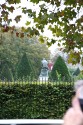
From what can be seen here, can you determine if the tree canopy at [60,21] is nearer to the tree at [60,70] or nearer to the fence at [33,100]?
the fence at [33,100]

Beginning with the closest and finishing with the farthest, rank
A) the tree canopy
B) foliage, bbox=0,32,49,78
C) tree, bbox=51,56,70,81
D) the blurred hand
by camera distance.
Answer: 1. the blurred hand
2. the tree canopy
3. tree, bbox=51,56,70,81
4. foliage, bbox=0,32,49,78

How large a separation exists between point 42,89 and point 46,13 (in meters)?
6.57

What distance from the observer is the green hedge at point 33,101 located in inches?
468

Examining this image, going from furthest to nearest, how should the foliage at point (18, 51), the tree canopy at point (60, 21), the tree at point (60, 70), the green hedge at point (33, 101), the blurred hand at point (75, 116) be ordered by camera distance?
1. the foliage at point (18, 51)
2. the tree at point (60, 70)
3. the green hedge at point (33, 101)
4. the tree canopy at point (60, 21)
5. the blurred hand at point (75, 116)

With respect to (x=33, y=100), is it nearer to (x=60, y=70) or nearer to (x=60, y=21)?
(x=60, y=21)

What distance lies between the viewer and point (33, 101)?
472 inches

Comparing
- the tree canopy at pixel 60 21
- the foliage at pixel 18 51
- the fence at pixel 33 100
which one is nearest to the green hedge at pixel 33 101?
the fence at pixel 33 100

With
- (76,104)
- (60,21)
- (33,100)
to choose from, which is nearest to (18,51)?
(33,100)

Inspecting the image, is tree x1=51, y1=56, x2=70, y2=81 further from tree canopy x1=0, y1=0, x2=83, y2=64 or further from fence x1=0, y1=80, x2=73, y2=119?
tree canopy x1=0, y1=0, x2=83, y2=64

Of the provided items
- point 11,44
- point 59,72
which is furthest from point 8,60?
point 59,72

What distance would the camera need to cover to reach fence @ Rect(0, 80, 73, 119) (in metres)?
11.9

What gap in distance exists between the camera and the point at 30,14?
19.6 feet

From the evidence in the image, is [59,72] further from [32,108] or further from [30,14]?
[30,14]

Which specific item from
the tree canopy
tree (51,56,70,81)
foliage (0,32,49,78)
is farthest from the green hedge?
foliage (0,32,49,78)
